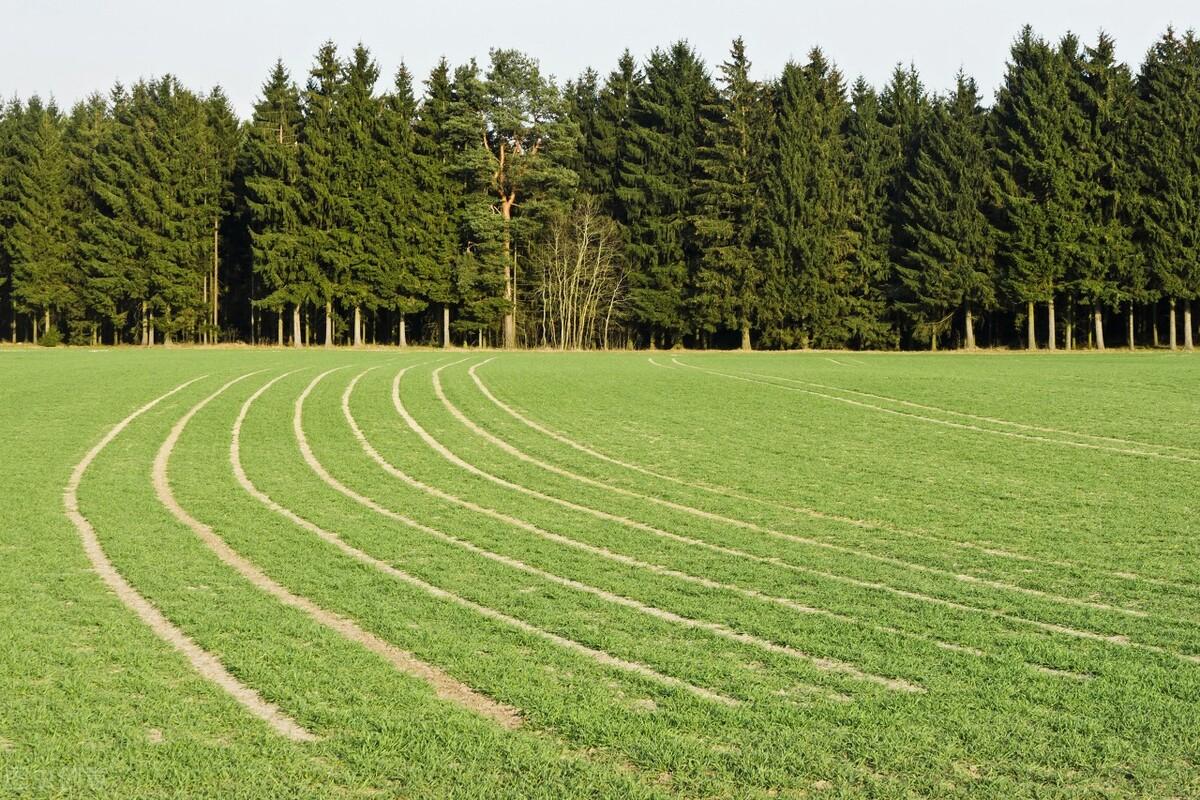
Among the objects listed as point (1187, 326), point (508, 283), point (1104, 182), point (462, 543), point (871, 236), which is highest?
point (1104, 182)

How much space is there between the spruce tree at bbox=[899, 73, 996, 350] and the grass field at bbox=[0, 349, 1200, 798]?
39415 millimetres

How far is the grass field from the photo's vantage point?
5.23 meters

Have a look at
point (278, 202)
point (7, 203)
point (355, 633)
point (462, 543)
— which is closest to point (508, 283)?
point (278, 202)

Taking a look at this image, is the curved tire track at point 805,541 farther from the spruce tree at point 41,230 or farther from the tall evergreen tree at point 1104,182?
the spruce tree at point 41,230

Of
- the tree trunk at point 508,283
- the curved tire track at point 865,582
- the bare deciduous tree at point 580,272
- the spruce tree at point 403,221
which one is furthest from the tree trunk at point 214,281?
the curved tire track at point 865,582

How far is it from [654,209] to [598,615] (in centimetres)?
5592

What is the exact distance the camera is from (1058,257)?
181 ft

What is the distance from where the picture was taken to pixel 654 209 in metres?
62.2

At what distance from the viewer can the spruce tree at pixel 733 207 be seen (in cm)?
5919

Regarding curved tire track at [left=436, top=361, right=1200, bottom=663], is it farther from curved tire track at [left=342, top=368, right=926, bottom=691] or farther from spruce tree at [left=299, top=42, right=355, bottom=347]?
spruce tree at [left=299, top=42, right=355, bottom=347]

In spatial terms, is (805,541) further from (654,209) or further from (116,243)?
(116,243)

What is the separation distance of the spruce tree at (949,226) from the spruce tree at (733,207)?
8736 mm

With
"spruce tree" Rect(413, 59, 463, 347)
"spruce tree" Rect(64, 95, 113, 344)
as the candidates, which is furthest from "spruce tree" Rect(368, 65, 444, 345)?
"spruce tree" Rect(64, 95, 113, 344)

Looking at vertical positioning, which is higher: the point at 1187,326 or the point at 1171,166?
the point at 1171,166
